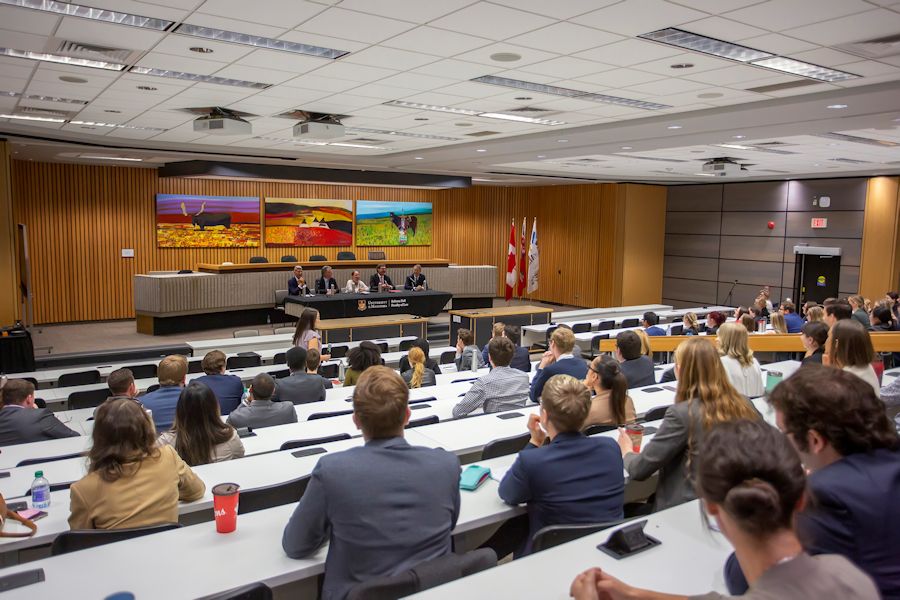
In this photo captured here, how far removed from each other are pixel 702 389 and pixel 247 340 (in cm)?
776

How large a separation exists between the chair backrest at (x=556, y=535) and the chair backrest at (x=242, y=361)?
19.4 ft

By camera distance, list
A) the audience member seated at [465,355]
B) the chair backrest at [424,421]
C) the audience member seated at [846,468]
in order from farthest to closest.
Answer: the audience member seated at [465,355], the chair backrest at [424,421], the audience member seated at [846,468]

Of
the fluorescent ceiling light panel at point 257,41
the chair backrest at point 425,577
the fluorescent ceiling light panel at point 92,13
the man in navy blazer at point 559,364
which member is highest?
the fluorescent ceiling light panel at point 257,41

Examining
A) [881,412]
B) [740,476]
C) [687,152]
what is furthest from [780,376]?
[687,152]

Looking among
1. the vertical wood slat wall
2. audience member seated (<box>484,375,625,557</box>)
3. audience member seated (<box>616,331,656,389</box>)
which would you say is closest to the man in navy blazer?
audience member seated (<box>616,331,656,389</box>)

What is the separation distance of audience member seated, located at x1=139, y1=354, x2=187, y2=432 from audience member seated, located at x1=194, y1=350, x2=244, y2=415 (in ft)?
1.39

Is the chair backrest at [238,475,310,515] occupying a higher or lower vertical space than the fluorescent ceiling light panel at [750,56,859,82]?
lower

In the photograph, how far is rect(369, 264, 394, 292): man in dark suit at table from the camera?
1511 centimetres

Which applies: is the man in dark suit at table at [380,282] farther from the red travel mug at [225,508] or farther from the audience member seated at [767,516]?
the audience member seated at [767,516]

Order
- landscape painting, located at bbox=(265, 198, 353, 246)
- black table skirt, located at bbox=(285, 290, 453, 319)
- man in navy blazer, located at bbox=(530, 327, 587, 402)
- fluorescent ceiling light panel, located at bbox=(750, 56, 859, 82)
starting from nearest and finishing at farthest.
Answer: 1. fluorescent ceiling light panel, located at bbox=(750, 56, 859, 82)
2. man in navy blazer, located at bbox=(530, 327, 587, 402)
3. black table skirt, located at bbox=(285, 290, 453, 319)
4. landscape painting, located at bbox=(265, 198, 353, 246)

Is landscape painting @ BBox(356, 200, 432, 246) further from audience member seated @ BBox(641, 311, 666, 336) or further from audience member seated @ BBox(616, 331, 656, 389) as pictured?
audience member seated @ BBox(616, 331, 656, 389)

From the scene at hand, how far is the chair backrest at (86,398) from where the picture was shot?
6060 millimetres

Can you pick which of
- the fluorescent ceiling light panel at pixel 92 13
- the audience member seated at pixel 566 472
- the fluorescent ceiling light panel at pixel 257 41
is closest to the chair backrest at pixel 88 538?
the audience member seated at pixel 566 472

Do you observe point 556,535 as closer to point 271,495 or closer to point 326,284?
point 271,495
